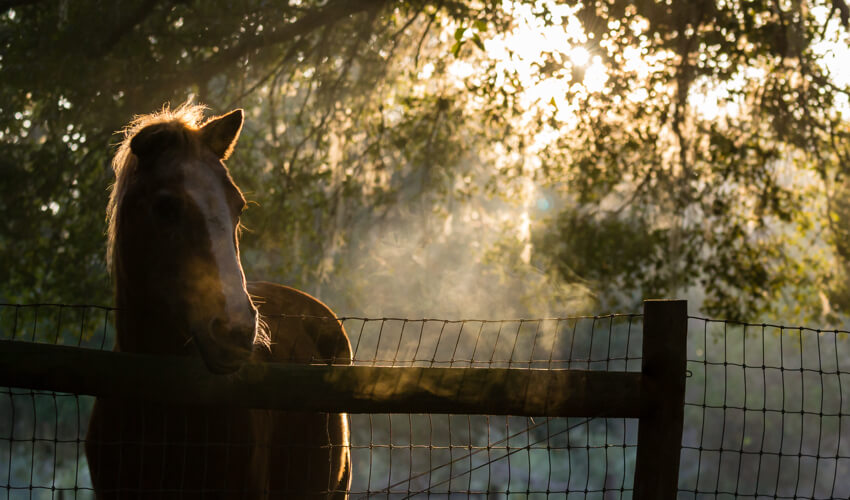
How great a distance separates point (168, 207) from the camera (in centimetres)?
221

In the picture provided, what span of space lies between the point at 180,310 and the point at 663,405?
1.64 meters

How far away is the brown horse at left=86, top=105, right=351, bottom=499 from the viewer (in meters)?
2.08

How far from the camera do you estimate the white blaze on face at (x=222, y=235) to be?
205 centimetres

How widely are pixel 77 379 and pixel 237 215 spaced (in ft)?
2.39

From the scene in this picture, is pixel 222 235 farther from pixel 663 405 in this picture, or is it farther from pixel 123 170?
pixel 663 405

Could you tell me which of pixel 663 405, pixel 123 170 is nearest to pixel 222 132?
pixel 123 170

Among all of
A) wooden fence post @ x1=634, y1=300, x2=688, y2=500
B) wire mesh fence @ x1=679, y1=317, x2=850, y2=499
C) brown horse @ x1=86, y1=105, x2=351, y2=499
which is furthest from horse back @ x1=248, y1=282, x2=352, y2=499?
wire mesh fence @ x1=679, y1=317, x2=850, y2=499

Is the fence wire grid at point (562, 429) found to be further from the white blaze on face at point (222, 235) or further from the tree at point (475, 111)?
the white blaze on face at point (222, 235)

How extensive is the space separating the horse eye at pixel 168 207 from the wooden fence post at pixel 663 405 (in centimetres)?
165

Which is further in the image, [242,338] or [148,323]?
[148,323]

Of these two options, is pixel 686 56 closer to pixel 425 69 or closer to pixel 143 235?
pixel 425 69

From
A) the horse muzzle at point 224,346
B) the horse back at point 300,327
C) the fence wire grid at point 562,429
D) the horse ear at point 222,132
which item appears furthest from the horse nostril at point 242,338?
the fence wire grid at point 562,429

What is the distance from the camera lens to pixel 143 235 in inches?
88.8

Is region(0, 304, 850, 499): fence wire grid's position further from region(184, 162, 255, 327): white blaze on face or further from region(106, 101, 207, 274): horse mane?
region(184, 162, 255, 327): white blaze on face
